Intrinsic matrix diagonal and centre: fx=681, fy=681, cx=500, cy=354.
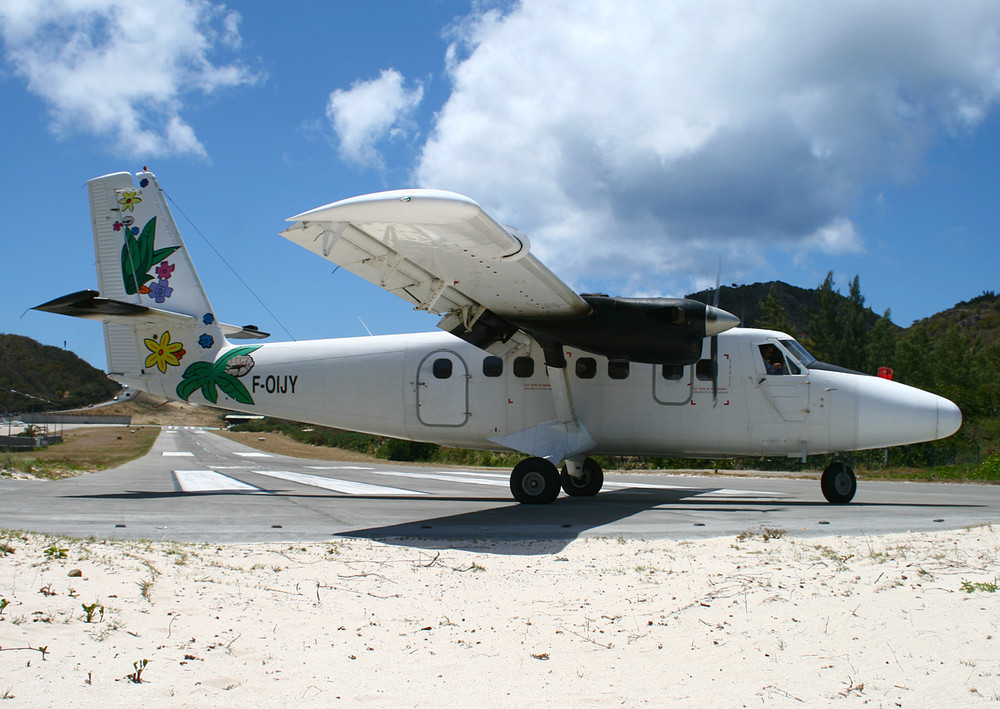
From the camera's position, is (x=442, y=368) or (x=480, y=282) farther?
(x=442, y=368)

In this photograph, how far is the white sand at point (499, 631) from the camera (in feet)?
9.59

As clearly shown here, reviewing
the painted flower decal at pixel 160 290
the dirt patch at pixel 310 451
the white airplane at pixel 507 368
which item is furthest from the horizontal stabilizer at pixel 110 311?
the dirt patch at pixel 310 451

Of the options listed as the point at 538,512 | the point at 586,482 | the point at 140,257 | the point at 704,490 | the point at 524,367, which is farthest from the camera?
the point at 704,490

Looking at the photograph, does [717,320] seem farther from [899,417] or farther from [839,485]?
[899,417]

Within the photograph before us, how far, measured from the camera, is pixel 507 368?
469 inches

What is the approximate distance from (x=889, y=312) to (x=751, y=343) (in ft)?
97.7

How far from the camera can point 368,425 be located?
1255 centimetres

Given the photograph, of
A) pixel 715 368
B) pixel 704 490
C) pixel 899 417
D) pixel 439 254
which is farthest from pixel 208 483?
pixel 899 417

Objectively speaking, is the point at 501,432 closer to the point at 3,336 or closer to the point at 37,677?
the point at 37,677

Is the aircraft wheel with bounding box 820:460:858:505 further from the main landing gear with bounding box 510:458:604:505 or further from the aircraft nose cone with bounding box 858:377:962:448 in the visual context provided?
the main landing gear with bounding box 510:458:604:505

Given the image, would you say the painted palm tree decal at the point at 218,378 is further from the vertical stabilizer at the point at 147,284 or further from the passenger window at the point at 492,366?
the passenger window at the point at 492,366

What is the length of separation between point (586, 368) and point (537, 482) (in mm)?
2175

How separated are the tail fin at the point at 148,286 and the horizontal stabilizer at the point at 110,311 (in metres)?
0.06

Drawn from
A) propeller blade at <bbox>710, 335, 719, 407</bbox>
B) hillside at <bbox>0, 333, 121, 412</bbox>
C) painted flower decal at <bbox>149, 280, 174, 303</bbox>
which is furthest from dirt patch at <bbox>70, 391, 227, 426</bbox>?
propeller blade at <bbox>710, 335, 719, 407</bbox>
